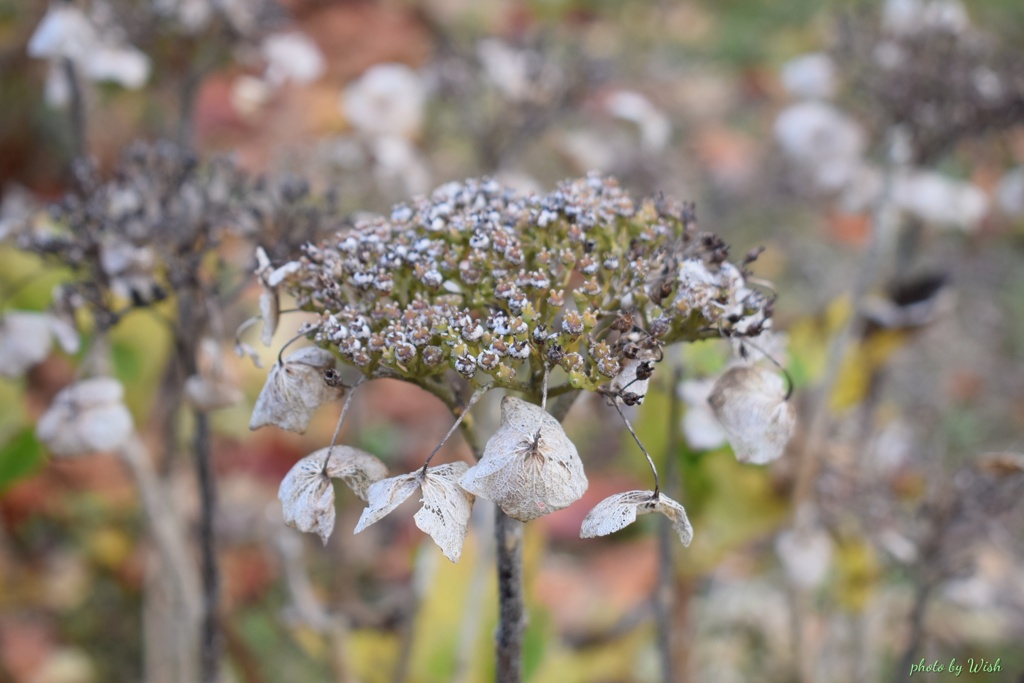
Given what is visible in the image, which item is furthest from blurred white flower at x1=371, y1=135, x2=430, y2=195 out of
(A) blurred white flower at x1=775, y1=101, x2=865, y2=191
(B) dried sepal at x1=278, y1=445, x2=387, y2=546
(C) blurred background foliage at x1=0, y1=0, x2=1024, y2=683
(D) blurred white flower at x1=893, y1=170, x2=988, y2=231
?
(B) dried sepal at x1=278, y1=445, x2=387, y2=546

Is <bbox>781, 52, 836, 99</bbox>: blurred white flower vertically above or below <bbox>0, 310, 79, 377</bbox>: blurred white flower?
above

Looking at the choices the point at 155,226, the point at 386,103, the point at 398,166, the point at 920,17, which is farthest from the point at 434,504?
the point at 920,17

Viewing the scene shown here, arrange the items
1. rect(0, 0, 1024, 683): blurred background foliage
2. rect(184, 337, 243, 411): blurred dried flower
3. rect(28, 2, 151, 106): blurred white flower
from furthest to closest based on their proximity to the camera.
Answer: rect(0, 0, 1024, 683): blurred background foliage → rect(28, 2, 151, 106): blurred white flower → rect(184, 337, 243, 411): blurred dried flower

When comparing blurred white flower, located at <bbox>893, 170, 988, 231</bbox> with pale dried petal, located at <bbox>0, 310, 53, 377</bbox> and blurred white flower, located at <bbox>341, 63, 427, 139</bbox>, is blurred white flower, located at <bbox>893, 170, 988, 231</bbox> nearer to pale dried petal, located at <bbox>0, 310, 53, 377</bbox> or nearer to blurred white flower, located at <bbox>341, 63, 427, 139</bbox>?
blurred white flower, located at <bbox>341, 63, 427, 139</bbox>

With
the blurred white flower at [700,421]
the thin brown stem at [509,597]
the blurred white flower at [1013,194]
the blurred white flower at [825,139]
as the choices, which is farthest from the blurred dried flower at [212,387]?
the blurred white flower at [1013,194]

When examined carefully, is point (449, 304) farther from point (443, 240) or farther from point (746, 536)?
point (746, 536)

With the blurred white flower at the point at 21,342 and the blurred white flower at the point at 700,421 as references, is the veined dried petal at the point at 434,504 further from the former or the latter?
the blurred white flower at the point at 21,342
